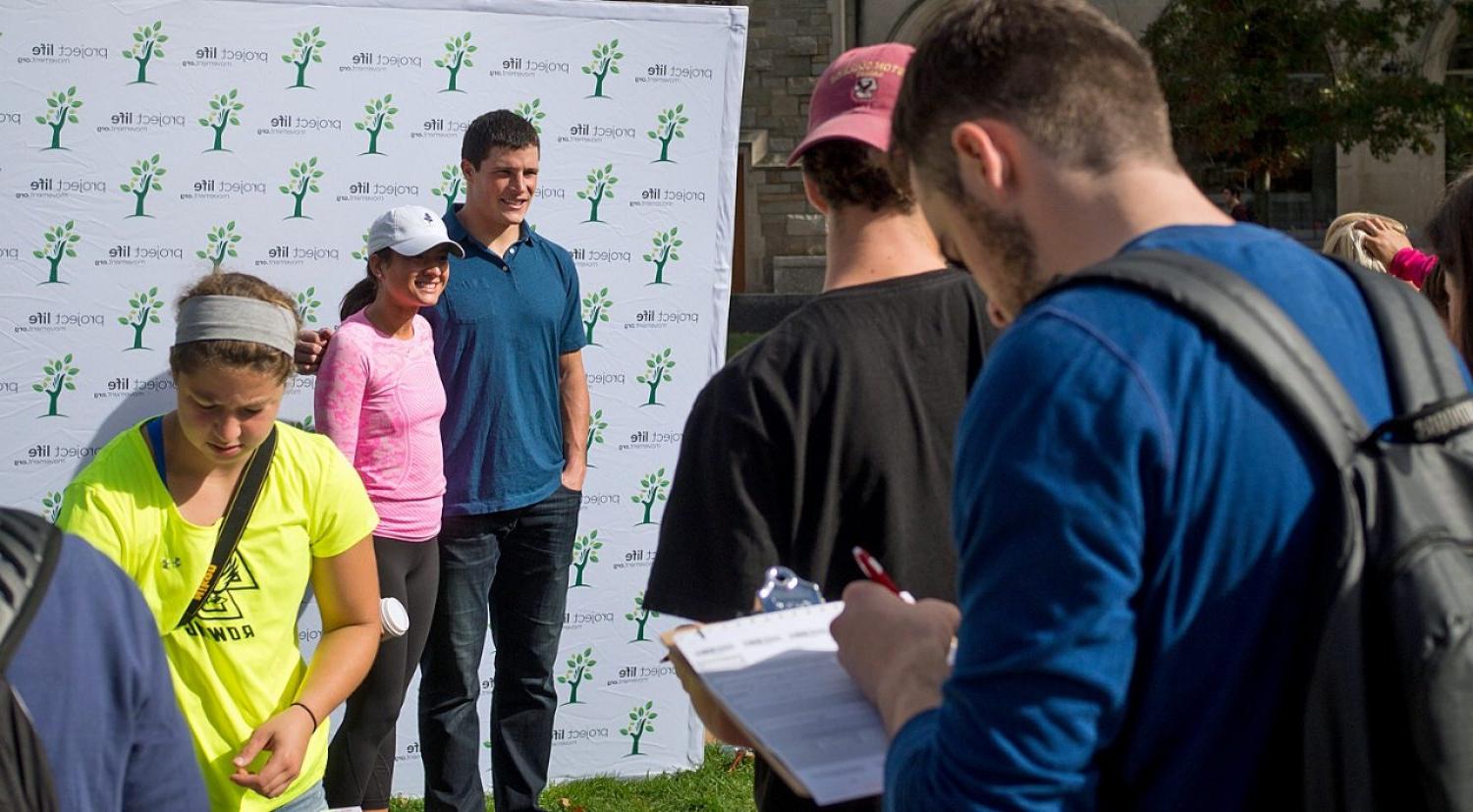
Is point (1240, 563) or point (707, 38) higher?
point (707, 38)

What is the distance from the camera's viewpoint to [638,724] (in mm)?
5012

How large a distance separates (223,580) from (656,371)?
2.54m

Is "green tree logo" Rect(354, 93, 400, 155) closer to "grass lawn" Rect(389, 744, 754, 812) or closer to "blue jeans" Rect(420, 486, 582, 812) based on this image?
"blue jeans" Rect(420, 486, 582, 812)

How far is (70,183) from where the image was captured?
13.8 ft

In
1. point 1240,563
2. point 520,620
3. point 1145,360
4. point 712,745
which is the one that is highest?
point 1145,360

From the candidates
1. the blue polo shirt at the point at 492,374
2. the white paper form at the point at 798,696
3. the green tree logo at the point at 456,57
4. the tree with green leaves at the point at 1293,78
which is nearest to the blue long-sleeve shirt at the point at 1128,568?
the white paper form at the point at 798,696

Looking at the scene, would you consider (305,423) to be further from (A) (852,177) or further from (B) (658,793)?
(A) (852,177)

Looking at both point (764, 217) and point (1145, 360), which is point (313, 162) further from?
point (764, 217)

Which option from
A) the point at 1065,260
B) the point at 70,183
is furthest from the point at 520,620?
the point at 1065,260

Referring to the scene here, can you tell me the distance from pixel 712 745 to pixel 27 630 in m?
4.19

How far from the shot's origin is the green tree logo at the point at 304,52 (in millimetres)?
4367

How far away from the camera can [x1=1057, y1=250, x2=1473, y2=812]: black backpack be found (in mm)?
1037

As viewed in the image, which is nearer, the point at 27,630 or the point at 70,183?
the point at 27,630

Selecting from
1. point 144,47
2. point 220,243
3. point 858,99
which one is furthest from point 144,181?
point 858,99
